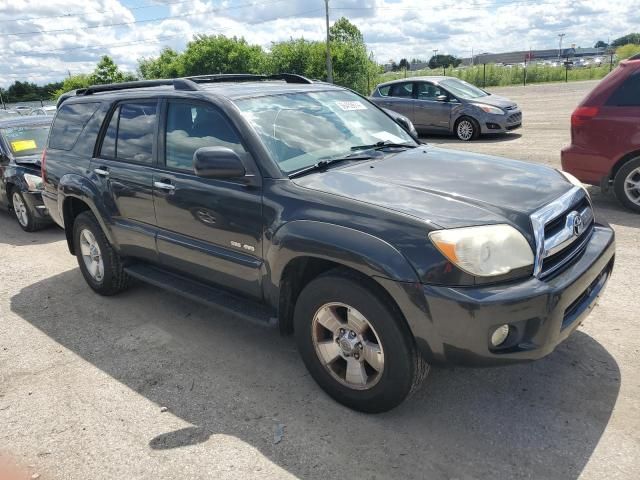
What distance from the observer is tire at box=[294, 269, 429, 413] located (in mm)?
2779

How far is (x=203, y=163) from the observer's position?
3248 millimetres

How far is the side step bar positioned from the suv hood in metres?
0.89

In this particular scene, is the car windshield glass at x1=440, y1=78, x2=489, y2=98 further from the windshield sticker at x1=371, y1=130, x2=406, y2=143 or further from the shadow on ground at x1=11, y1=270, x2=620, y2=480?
the shadow on ground at x1=11, y1=270, x2=620, y2=480

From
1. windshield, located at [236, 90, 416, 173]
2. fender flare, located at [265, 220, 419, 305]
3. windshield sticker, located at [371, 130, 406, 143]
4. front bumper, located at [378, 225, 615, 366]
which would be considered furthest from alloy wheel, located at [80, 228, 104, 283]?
front bumper, located at [378, 225, 615, 366]

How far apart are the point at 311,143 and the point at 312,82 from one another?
1.16 metres

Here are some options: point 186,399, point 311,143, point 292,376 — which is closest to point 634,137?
point 311,143

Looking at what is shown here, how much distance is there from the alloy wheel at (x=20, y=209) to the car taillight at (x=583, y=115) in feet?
24.4

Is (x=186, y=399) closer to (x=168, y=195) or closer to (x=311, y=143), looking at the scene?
(x=168, y=195)

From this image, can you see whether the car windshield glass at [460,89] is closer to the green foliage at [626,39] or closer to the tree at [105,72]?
the tree at [105,72]

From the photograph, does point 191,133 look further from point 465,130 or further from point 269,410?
point 465,130

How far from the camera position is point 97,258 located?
5.07 m

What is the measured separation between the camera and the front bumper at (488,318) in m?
2.52

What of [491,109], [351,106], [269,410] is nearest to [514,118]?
[491,109]

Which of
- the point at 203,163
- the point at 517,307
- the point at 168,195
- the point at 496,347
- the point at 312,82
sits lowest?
the point at 496,347
